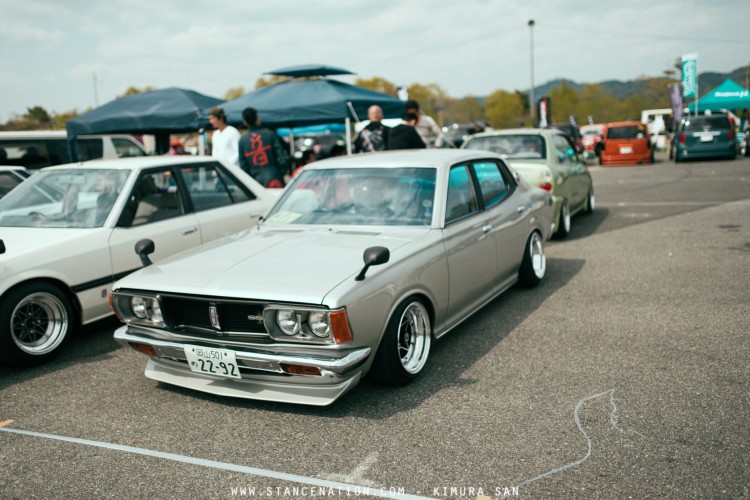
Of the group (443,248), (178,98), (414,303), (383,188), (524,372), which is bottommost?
(524,372)

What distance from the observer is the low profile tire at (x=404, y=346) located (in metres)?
3.77

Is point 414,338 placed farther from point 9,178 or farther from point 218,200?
point 9,178

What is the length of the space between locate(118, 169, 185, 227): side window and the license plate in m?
2.13

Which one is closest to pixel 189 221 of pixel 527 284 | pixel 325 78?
pixel 527 284

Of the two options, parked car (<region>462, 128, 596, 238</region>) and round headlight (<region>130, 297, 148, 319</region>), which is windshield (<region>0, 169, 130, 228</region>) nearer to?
round headlight (<region>130, 297, 148, 319</region>)

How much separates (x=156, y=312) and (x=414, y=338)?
161cm

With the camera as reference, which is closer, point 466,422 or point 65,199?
point 466,422

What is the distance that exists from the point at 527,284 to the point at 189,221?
3.22 meters

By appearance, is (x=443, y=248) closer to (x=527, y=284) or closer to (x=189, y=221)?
(x=527, y=284)

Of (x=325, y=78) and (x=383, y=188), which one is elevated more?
(x=325, y=78)

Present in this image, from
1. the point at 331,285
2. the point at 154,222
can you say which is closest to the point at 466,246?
the point at 331,285

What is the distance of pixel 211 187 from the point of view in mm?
6328

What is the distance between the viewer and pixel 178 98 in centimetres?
1129

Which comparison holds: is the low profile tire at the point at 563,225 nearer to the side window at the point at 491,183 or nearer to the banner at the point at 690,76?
the side window at the point at 491,183
